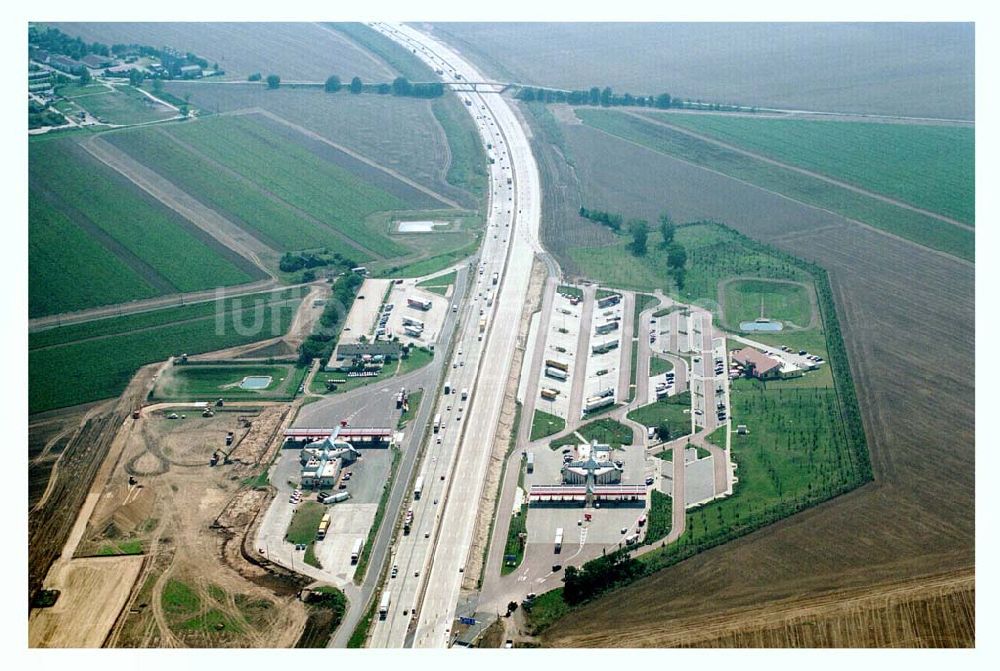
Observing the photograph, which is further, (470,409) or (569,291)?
(569,291)

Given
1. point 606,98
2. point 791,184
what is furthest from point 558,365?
point 606,98

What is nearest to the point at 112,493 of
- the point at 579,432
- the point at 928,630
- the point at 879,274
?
the point at 579,432

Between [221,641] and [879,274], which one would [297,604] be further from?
[879,274]

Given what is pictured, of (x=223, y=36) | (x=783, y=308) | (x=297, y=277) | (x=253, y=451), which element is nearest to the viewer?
(x=253, y=451)

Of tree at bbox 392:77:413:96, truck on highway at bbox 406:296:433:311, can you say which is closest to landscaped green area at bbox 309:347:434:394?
truck on highway at bbox 406:296:433:311

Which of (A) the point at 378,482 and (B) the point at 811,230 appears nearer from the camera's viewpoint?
(A) the point at 378,482

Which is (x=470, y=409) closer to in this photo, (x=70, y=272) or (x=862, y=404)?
(x=862, y=404)
